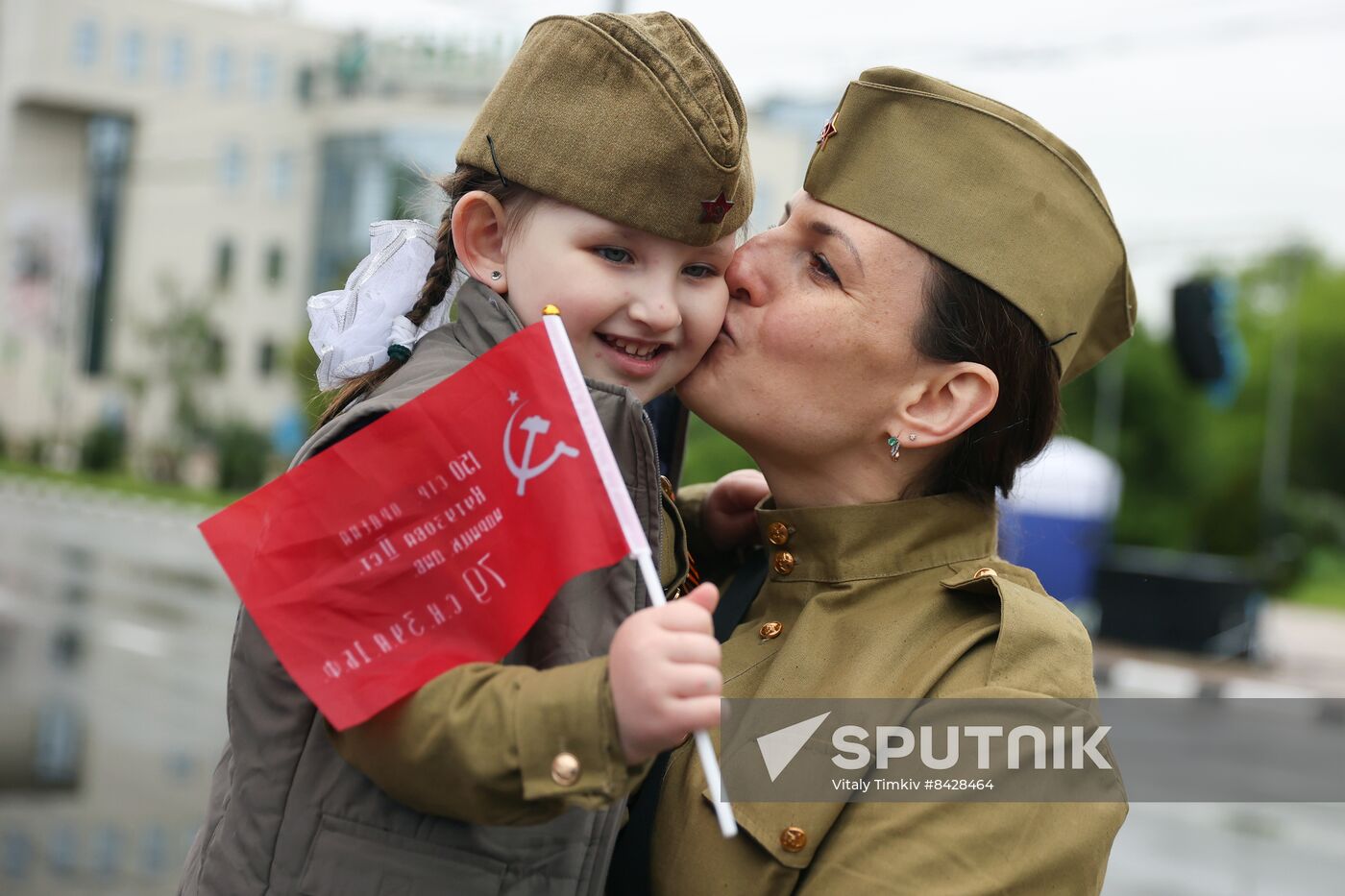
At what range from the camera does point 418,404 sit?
5.41 feet

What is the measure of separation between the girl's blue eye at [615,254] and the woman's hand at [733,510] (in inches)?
23.2

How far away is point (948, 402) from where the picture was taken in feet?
7.05

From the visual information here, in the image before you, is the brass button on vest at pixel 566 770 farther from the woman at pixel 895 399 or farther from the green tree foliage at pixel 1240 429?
the green tree foliage at pixel 1240 429

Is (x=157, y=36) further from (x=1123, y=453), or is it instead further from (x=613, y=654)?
(x=613, y=654)

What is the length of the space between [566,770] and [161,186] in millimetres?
46795

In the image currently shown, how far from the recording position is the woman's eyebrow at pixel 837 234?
2109 millimetres

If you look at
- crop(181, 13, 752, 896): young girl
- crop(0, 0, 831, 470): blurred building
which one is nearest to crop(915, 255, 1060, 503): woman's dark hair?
crop(181, 13, 752, 896): young girl

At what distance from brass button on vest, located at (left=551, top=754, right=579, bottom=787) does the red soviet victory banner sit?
0.59 feet

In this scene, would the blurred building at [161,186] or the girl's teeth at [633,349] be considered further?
the blurred building at [161,186]

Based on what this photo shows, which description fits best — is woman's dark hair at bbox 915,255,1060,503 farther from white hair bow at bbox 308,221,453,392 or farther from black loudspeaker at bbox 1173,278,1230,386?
black loudspeaker at bbox 1173,278,1230,386

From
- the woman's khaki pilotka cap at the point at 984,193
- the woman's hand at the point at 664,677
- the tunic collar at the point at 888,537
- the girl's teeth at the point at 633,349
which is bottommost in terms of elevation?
the tunic collar at the point at 888,537

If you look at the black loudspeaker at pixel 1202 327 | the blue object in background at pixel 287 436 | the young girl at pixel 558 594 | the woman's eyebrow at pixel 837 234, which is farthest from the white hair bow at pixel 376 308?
the blue object in background at pixel 287 436

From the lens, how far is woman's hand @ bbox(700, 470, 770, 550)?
2496mm

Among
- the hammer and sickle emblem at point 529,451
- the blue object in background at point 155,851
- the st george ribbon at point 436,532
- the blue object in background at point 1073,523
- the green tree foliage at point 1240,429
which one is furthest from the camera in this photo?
the green tree foliage at point 1240,429
